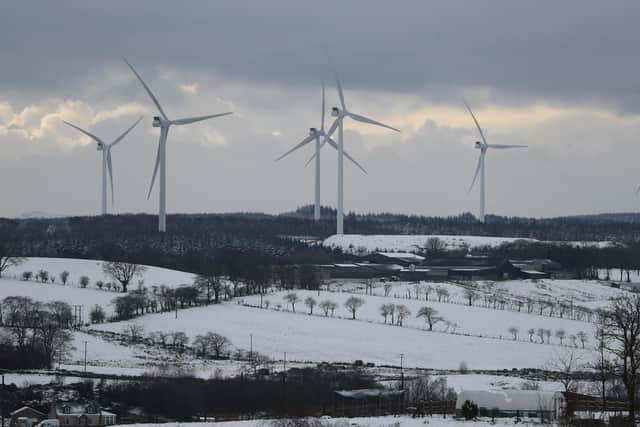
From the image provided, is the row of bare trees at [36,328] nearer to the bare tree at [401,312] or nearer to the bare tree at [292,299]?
the bare tree at [292,299]

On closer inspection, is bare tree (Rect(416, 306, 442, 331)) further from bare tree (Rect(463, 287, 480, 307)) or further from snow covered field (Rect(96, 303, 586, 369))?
bare tree (Rect(463, 287, 480, 307))

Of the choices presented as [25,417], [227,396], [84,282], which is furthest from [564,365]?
[84,282]

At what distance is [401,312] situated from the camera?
8088 centimetres

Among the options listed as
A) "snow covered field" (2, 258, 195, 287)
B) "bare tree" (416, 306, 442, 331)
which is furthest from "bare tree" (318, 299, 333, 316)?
"snow covered field" (2, 258, 195, 287)

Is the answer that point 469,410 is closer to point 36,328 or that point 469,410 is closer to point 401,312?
point 36,328

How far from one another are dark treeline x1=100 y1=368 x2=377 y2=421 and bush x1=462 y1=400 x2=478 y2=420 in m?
8.41

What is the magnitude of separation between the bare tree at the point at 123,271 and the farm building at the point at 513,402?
5983 centimetres

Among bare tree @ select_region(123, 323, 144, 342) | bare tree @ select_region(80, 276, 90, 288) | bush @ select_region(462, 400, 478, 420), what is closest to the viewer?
bush @ select_region(462, 400, 478, 420)

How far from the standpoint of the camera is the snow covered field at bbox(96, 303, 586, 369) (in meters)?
65.1

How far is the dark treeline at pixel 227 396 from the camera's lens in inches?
1770

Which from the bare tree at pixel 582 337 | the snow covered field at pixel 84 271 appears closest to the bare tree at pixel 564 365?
the bare tree at pixel 582 337

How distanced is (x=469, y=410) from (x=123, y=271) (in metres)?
66.6

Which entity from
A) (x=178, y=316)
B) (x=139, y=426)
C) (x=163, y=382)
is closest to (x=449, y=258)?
(x=178, y=316)

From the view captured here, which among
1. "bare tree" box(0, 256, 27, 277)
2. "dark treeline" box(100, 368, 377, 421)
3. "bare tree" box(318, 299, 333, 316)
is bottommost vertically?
"dark treeline" box(100, 368, 377, 421)
